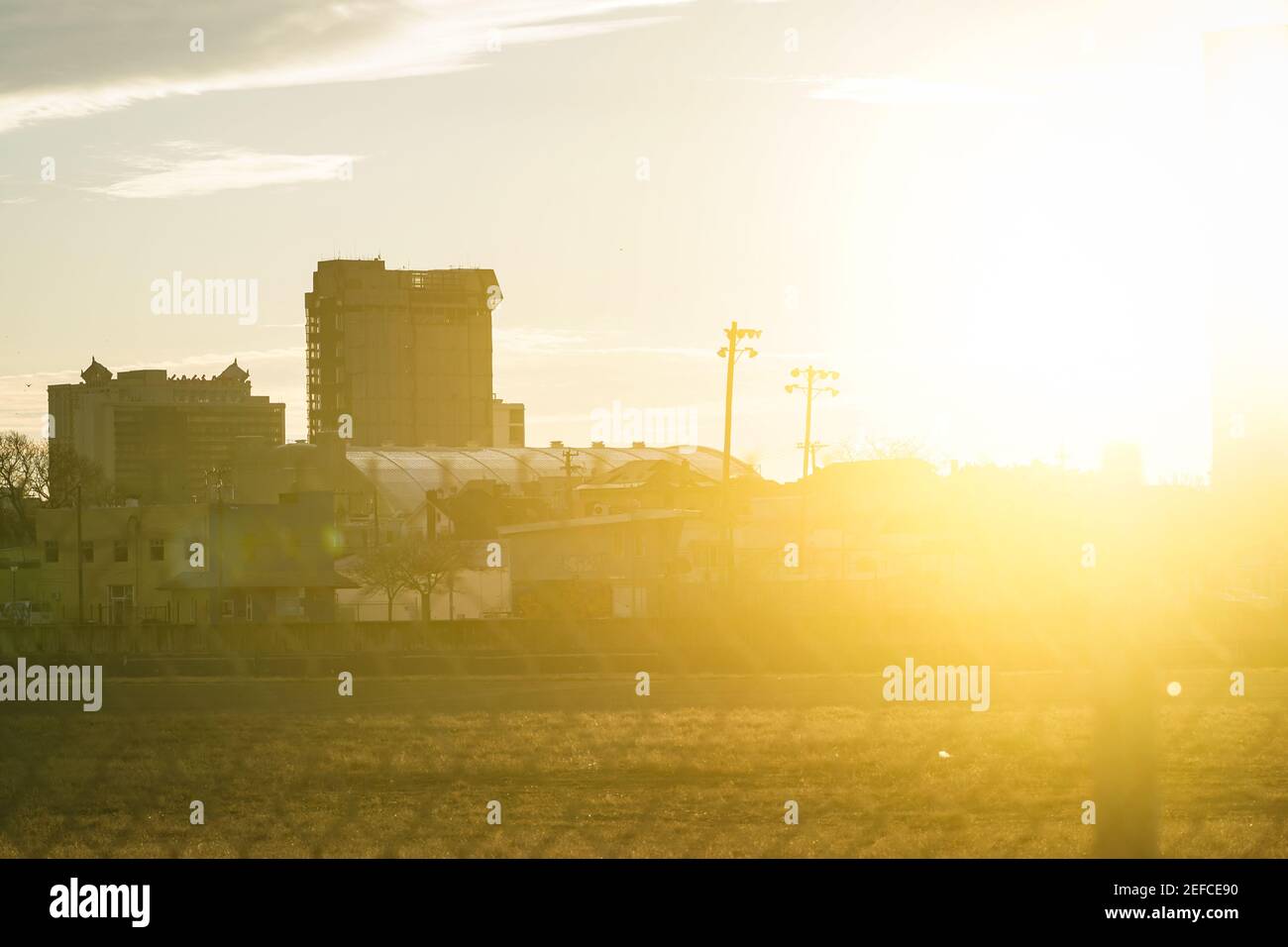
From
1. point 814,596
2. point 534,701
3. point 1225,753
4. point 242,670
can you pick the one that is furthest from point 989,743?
point 814,596

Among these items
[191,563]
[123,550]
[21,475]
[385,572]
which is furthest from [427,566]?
[21,475]

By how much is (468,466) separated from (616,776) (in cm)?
9904

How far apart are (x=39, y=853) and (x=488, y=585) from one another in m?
56.0

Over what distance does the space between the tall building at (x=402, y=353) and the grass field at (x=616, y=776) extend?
134400 mm

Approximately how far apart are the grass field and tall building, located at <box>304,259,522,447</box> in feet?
441

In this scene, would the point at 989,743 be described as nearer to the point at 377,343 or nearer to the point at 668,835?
the point at 668,835

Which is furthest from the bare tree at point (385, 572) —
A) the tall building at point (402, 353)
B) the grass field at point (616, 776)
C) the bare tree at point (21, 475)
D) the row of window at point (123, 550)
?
the tall building at point (402, 353)

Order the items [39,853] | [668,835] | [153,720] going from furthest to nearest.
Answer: [153,720]
[668,835]
[39,853]

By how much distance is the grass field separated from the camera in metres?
15.8

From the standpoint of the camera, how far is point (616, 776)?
21.6 meters

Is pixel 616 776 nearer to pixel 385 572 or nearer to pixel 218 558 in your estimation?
pixel 218 558
